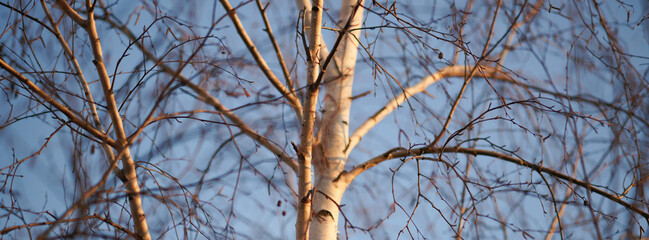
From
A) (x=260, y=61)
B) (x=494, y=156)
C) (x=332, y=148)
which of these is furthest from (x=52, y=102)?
(x=494, y=156)

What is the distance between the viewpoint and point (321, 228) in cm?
207

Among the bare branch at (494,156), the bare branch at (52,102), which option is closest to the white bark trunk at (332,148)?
the bare branch at (494,156)

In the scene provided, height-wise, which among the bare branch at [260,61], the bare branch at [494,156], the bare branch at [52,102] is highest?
the bare branch at [260,61]

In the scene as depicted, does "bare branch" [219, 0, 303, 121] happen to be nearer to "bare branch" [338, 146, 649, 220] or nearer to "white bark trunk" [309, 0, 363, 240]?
"white bark trunk" [309, 0, 363, 240]

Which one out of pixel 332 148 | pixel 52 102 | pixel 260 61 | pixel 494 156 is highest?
pixel 260 61

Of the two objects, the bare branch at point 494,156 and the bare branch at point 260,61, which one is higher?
the bare branch at point 260,61

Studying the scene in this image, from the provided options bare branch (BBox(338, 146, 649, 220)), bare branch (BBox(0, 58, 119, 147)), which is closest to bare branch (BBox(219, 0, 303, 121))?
bare branch (BBox(338, 146, 649, 220))

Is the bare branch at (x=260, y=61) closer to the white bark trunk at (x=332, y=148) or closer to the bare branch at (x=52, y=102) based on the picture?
the white bark trunk at (x=332, y=148)

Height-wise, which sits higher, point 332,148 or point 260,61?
point 260,61

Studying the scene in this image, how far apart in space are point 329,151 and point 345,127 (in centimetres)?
15

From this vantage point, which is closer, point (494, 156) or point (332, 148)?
point (494, 156)

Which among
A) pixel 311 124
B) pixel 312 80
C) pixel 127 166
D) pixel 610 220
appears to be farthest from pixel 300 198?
pixel 610 220

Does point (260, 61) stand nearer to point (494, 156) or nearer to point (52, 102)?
point (52, 102)

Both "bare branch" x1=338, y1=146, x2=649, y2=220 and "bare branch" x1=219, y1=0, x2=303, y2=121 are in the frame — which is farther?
"bare branch" x1=219, y1=0, x2=303, y2=121
